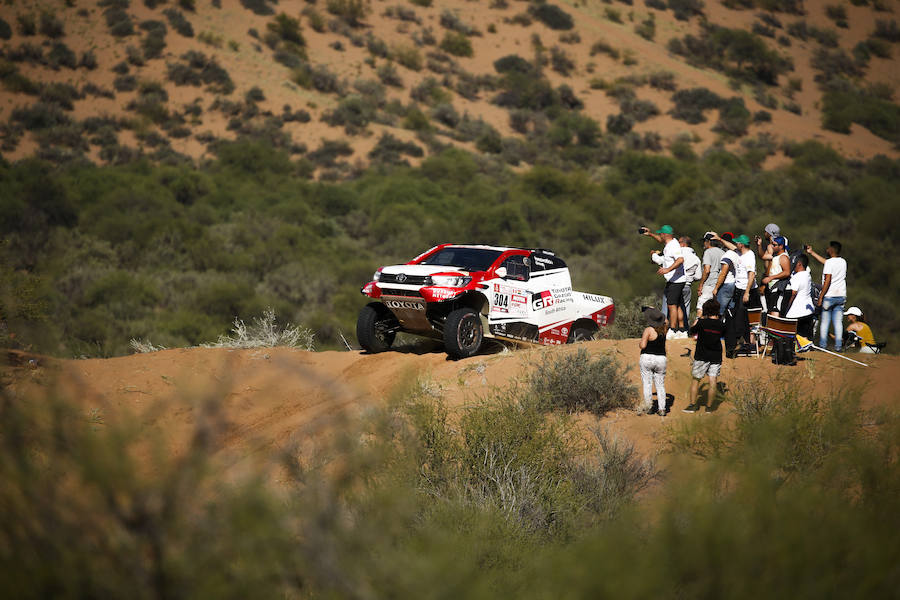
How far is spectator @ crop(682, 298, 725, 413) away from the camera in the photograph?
29.3ft

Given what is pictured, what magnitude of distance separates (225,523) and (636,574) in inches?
62.1

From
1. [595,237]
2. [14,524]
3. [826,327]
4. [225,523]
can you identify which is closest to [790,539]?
[225,523]

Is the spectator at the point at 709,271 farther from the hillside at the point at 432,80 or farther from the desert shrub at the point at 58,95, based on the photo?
the desert shrub at the point at 58,95

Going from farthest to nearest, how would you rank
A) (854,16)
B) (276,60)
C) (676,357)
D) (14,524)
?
(854,16) → (276,60) → (676,357) → (14,524)

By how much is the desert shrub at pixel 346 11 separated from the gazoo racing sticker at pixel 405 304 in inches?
1922

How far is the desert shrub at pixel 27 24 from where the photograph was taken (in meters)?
42.8

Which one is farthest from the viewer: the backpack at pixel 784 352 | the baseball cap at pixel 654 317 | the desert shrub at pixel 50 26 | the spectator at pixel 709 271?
the desert shrub at pixel 50 26

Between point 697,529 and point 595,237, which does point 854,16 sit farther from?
point 697,529

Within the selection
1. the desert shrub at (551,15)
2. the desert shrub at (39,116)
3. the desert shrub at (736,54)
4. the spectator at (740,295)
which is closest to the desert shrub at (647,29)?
the desert shrub at (736,54)

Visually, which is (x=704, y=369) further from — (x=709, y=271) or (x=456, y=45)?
(x=456, y=45)

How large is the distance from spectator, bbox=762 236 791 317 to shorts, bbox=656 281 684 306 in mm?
1208

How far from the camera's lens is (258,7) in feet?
173

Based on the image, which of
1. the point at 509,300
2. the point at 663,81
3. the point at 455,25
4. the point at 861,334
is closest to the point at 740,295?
the point at 861,334

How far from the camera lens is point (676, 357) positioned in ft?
35.7
